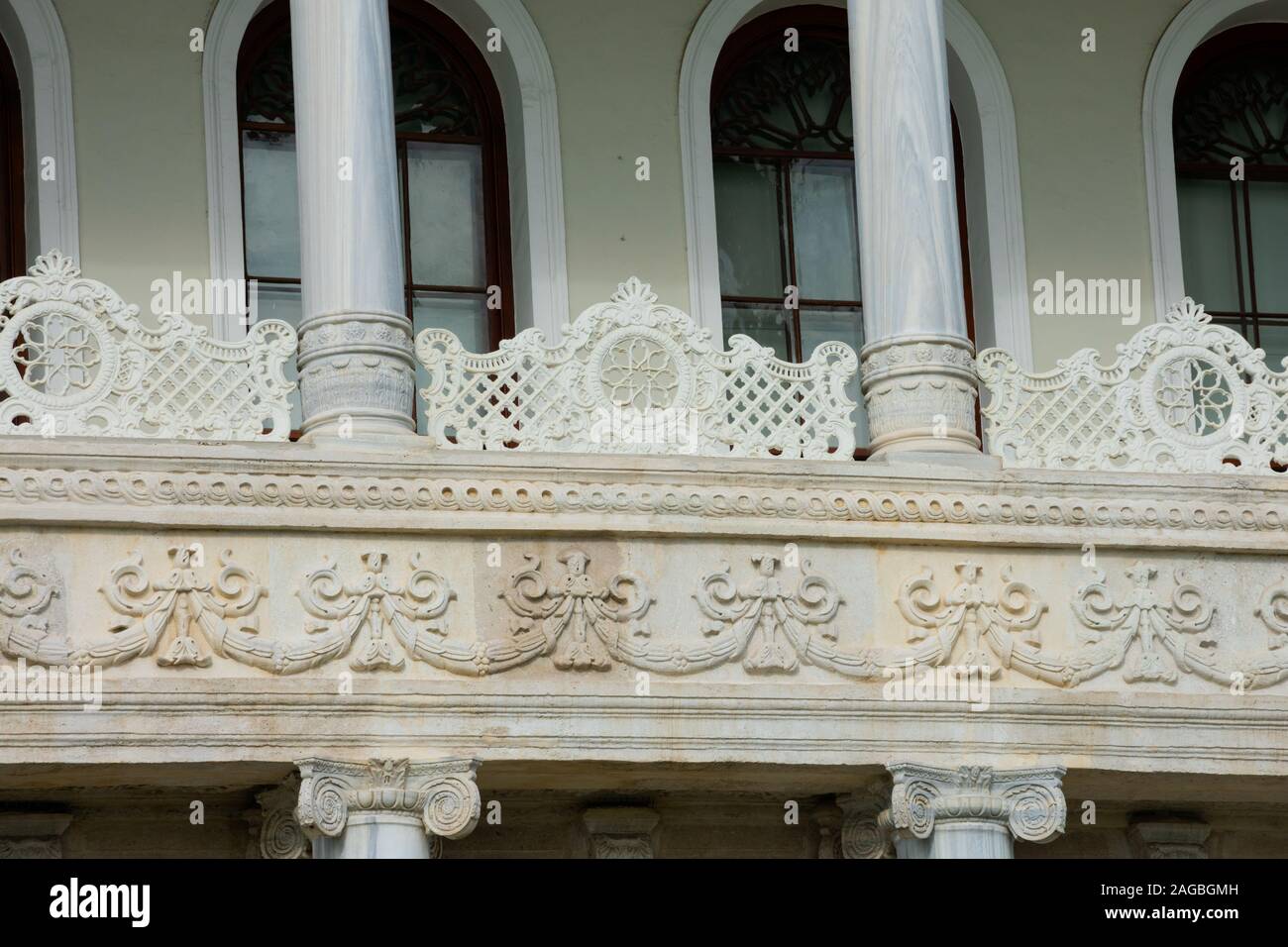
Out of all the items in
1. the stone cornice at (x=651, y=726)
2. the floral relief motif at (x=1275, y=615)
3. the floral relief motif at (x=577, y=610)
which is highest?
the floral relief motif at (x=577, y=610)

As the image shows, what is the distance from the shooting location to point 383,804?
44.0 feet

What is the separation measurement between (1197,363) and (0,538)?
608 cm

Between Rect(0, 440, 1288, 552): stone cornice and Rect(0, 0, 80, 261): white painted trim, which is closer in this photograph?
Rect(0, 440, 1288, 552): stone cornice

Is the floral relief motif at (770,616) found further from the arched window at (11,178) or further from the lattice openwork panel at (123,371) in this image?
the arched window at (11,178)

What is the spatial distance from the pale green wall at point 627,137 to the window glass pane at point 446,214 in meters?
0.58

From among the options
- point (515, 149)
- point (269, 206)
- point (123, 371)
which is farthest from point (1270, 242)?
point (123, 371)

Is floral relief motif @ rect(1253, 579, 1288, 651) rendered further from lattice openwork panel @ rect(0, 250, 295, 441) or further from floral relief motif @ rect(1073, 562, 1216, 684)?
lattice openwork panel @ rect(0, 250, 295, 441)

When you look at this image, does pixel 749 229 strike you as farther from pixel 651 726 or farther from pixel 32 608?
pixel 32 608

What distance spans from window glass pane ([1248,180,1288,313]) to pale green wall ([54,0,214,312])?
6.54 meters

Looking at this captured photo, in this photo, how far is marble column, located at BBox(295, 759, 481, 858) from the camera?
13398mm

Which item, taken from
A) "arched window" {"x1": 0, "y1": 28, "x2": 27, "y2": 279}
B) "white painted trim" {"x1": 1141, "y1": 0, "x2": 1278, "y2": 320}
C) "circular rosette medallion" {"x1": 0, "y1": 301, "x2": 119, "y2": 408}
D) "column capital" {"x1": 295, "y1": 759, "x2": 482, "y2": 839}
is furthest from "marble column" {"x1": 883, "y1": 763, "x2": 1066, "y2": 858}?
"arched window" {"x1": 0, "y1": 28, "x2": 27, "y2": 279}

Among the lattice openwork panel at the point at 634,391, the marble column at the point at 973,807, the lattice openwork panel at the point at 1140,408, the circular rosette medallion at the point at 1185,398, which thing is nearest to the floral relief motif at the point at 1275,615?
the lattice openwork panel at the point at 1140,408

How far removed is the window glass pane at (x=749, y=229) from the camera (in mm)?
17469
